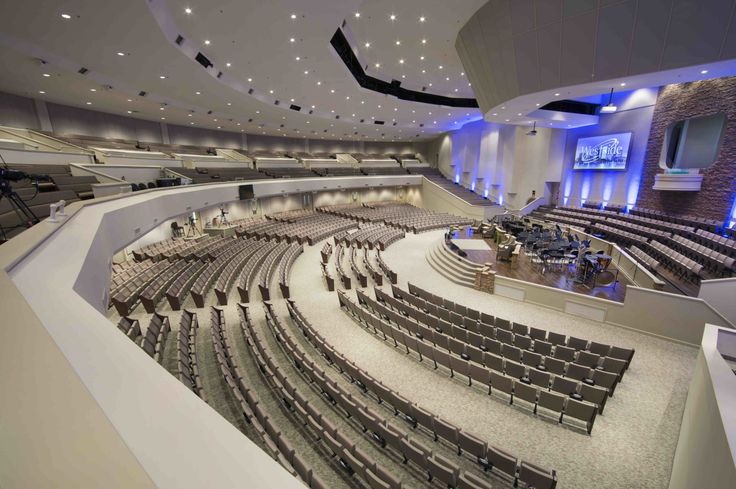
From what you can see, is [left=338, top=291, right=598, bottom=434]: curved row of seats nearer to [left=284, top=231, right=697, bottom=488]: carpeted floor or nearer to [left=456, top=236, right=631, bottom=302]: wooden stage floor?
[left=284, top=231, right=697, bottom=488]: carpeted floor

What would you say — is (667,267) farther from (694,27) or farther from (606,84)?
(694,27)

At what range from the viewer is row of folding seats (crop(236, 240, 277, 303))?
8.69 m

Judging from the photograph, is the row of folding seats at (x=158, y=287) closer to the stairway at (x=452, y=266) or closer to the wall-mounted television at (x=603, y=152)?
the stairway at (x=452, y=266)

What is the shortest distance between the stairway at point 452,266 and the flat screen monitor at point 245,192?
10.8 metres

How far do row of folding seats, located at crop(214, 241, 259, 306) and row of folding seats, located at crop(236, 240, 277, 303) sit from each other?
195 millimetres

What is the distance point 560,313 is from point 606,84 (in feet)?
23.0

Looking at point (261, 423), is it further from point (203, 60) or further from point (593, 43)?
point (593, 43)

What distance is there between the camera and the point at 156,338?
5977 mm

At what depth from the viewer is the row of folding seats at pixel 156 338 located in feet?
17.8

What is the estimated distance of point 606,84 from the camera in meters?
8.80

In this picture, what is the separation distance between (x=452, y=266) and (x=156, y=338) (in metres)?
9.64

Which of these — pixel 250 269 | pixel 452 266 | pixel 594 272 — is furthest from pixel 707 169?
pixel 250 269

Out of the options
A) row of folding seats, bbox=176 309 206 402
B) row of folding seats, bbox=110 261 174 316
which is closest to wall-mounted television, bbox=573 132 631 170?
row of folding seats, bbox=176 309 206 402

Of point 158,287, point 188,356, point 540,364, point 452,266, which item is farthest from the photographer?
point 452,266
